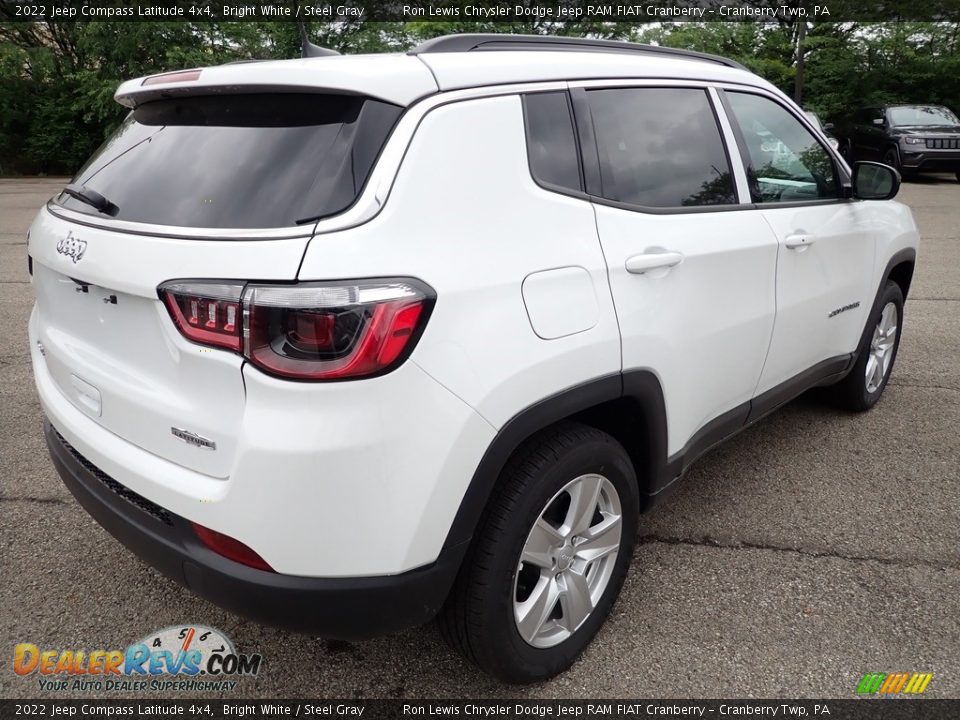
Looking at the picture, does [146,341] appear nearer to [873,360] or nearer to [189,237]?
[189,237]

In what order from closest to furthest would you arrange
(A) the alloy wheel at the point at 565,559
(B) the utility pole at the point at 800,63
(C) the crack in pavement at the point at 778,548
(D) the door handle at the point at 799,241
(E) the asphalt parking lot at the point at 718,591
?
(A) the alloy wheel at the point at 565,559, (E) the asphalt parking lot at the point at 718,591, (C) the crack in pavement at the point at 778,548, (D) the door handle at the point at 799,241, (B) the utility pole at the point at 800,63

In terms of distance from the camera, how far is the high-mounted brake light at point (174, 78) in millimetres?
1952

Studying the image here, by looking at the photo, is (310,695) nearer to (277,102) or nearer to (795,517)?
(277,102)

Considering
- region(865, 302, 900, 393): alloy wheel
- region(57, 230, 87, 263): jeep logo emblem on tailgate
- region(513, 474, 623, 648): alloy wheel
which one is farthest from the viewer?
region(865, 302, 900, 393): alloy wheel

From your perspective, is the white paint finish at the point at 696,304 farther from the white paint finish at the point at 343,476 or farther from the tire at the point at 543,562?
the white paint finish at the point at 343,476

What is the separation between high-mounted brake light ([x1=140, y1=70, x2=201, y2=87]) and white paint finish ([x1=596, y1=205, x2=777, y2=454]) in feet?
3.81

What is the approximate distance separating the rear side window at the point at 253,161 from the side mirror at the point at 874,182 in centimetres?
257

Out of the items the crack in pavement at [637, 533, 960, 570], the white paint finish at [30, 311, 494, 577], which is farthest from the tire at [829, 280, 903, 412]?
the white paint finish at [30, 311, 494, 577]

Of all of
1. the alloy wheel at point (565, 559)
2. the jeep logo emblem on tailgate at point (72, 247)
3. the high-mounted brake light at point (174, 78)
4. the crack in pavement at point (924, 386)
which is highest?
the high-mounted brake light at point (174, 78)

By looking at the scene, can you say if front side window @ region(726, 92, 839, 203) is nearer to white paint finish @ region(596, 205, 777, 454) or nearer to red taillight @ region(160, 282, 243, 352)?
white paint finish @ region(596, 205, 777, 454)

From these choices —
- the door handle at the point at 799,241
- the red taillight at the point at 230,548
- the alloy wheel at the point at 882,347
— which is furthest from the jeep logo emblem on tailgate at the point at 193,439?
the alloy wheel at the point at 882,347

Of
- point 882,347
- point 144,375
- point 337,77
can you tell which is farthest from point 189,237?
point 882,347

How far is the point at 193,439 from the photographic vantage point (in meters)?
1.69

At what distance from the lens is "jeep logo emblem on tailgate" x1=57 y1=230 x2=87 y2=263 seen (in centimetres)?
193
